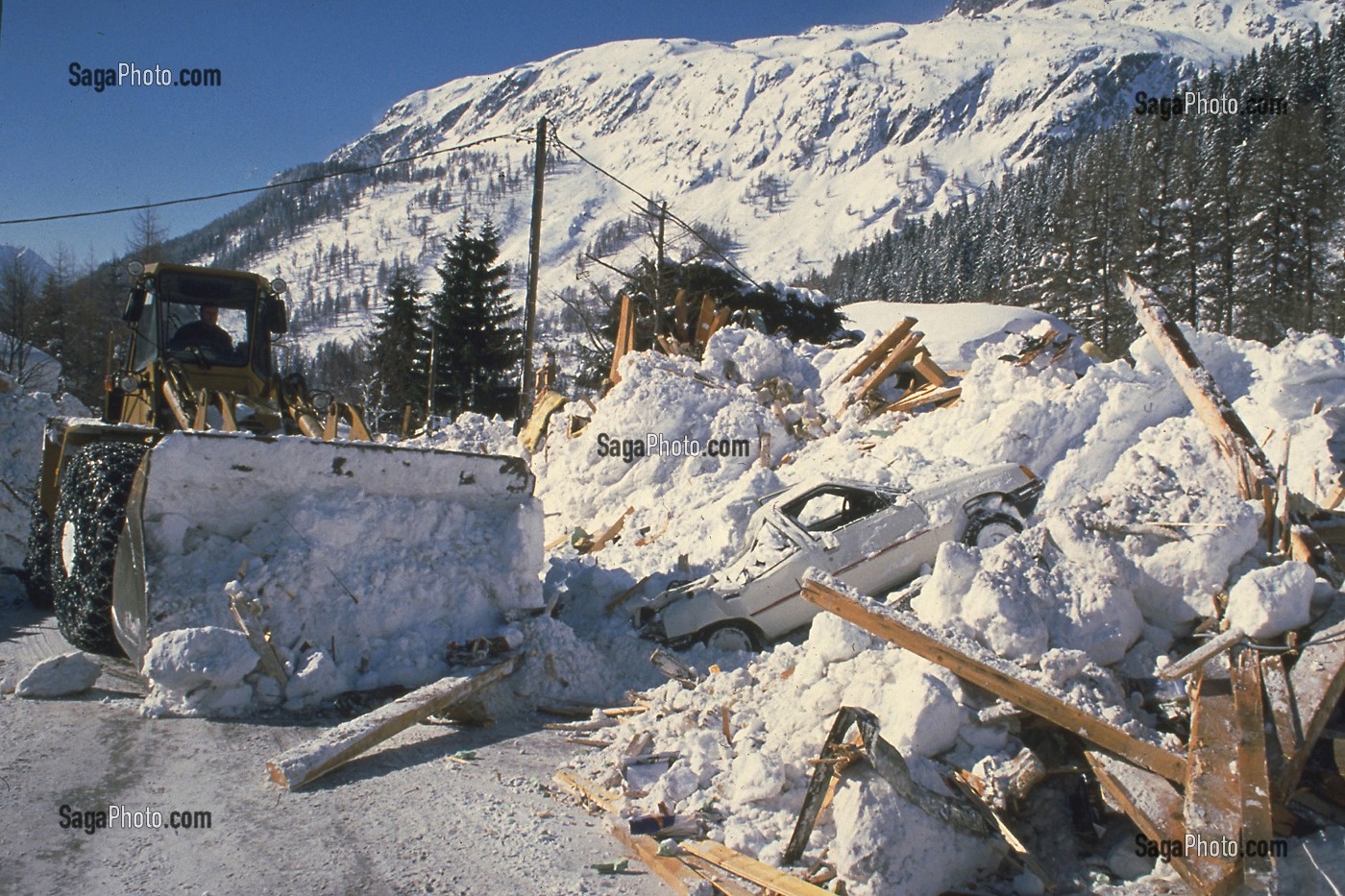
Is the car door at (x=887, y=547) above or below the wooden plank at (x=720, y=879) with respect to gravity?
above

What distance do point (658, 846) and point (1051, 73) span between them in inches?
8941

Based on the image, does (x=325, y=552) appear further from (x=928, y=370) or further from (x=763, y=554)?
(x=928, y=370)

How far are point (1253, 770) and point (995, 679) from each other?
126 cm

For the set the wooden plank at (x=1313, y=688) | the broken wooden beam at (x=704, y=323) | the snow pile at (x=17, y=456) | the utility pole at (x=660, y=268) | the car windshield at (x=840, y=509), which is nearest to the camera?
the wooden plank at (x=1313, y=688)

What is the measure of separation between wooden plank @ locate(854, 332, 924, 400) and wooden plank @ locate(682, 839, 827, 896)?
10571mm

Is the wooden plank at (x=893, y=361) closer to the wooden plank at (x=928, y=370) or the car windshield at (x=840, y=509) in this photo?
the wooden plank at (x=928, y=370)

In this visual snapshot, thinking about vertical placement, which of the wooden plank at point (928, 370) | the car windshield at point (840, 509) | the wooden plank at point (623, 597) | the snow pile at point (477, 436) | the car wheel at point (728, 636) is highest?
the wooden plank at point (928, 370)

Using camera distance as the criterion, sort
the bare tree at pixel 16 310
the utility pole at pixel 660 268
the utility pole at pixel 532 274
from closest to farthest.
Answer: the utility pole at pixel 532 274
the utility pole at pixel 660 268
the bare tree at pixel 16 310

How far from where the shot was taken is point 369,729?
5.39m

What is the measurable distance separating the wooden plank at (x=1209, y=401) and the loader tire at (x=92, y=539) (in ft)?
28.6

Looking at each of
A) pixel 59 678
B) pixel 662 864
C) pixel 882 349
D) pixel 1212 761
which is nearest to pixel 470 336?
pixel 882 349

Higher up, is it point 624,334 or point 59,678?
point 624,334

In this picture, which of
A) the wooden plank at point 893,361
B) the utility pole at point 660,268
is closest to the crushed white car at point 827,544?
the wooden plank at point 893,361

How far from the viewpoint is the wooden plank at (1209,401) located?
22.6 ft
